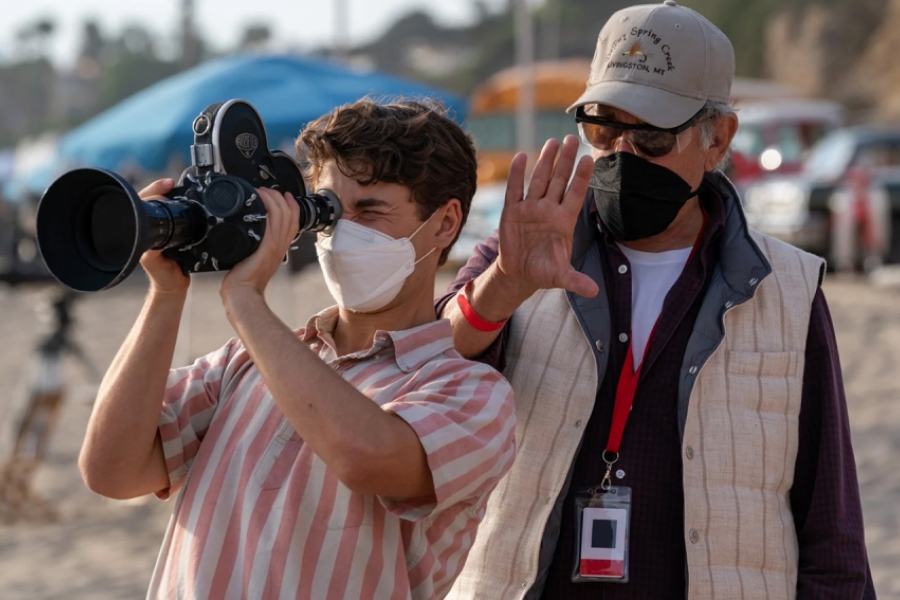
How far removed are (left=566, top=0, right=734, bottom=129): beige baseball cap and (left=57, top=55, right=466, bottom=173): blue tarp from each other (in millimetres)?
3958

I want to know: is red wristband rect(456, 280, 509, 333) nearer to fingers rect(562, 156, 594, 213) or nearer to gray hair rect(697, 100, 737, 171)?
fingers rect(562, 156, 594, 213)

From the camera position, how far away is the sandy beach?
18.7 ft

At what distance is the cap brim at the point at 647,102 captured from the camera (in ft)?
7.80

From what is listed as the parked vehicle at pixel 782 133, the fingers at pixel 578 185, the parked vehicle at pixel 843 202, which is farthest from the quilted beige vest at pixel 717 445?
the parked vehicle at pixel 782 133

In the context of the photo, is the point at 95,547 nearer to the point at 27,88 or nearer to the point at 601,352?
the point at 601,352

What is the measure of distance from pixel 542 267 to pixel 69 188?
83 centimetres

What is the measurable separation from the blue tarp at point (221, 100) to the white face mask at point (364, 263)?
437cm

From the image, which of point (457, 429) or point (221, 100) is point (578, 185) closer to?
point (457, 429)

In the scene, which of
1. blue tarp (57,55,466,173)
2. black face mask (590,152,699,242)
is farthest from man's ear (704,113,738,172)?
blue tarp (57,55,466,173)

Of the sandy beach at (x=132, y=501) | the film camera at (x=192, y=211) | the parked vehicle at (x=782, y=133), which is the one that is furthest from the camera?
the parked vehicle at (x=782, y=133)

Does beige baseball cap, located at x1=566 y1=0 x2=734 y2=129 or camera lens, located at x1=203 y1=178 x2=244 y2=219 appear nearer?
camera lens, located at x1=203 y1=178 x2=244 y2=219

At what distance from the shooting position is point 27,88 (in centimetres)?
8388

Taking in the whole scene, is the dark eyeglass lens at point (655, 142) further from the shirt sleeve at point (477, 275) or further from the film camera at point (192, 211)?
the film camera at point (192, 211)

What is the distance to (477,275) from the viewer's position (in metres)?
2.49
